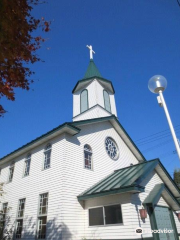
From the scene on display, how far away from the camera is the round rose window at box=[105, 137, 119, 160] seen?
580 inches

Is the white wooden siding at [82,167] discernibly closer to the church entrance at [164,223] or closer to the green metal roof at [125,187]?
the green metal roof at [125,187]

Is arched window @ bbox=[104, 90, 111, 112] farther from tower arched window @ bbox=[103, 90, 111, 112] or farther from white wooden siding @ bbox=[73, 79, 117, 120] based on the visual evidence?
white wooden siding @ bbox=[73, 79, 117, 120]

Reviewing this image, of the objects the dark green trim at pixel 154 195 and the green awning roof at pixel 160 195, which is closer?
the dark green trim at pixel 154 195

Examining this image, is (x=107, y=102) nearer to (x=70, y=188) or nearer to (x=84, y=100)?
(x=84, y=100)

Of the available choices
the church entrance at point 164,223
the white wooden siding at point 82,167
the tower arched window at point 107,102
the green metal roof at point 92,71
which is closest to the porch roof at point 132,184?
the white wooden siding at point 82,167

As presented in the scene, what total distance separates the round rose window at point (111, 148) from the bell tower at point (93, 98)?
2557 mm

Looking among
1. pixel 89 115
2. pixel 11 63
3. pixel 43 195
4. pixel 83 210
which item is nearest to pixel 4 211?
pixel 43 195

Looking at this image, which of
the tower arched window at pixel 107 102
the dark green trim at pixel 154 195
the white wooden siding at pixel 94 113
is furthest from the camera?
the tower arched window at pixel 107 102

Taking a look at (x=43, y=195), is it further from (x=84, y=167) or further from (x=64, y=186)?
(x=84, y=167)

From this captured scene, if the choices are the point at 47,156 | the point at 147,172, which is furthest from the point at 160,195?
the point at 47,156

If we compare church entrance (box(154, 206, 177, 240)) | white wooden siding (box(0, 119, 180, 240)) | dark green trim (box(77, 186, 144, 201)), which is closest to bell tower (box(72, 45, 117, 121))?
white wooden siding (box(0, 119, 180, 240))

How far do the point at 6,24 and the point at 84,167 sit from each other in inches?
361

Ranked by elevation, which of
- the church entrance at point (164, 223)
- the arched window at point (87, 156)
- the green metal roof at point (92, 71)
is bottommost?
the church entrance at point (164, 223)

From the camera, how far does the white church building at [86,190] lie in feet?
31.3
